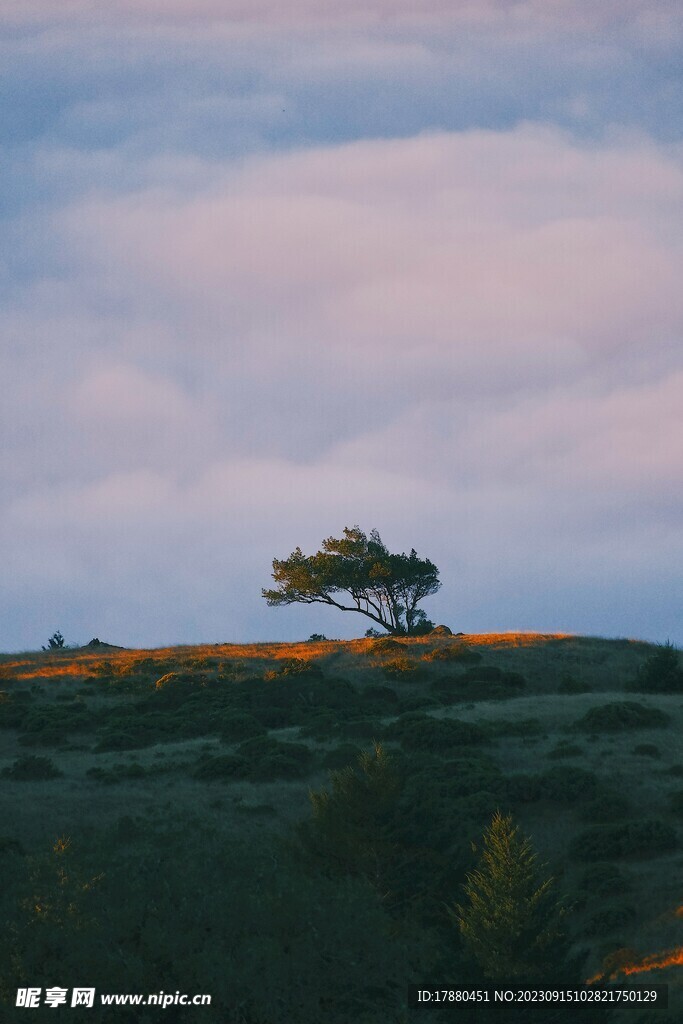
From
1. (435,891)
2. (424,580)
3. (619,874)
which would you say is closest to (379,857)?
(435,891)

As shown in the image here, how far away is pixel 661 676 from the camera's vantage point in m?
65.9

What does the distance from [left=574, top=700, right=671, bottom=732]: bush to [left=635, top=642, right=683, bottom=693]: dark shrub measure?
1259cm

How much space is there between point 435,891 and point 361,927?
343 inches

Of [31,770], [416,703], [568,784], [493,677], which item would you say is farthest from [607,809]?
[493,677]

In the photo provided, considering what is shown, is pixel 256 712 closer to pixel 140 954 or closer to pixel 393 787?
pixel 393 787

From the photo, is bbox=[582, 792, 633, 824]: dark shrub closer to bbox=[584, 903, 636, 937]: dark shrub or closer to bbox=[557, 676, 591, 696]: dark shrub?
bbox=[584, 903, 636, 937]: dark shrub

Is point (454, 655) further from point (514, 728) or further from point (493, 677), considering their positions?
point (514, 728)

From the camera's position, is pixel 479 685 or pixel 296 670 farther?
pixel 296 670

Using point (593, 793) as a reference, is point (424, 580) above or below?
above

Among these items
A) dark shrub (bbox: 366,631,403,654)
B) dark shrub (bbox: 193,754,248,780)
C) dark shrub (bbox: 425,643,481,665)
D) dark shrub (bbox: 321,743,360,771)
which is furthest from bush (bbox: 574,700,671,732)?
dark shrub (bbox: 366,631,403,654)

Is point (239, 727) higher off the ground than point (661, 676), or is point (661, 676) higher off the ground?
point (661, 676)

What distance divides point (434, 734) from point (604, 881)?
53.9 ft

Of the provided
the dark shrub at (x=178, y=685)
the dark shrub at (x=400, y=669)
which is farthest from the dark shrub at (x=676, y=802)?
the dark shrub at (x=178, y=685)

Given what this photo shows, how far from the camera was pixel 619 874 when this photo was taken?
33.6 metres
